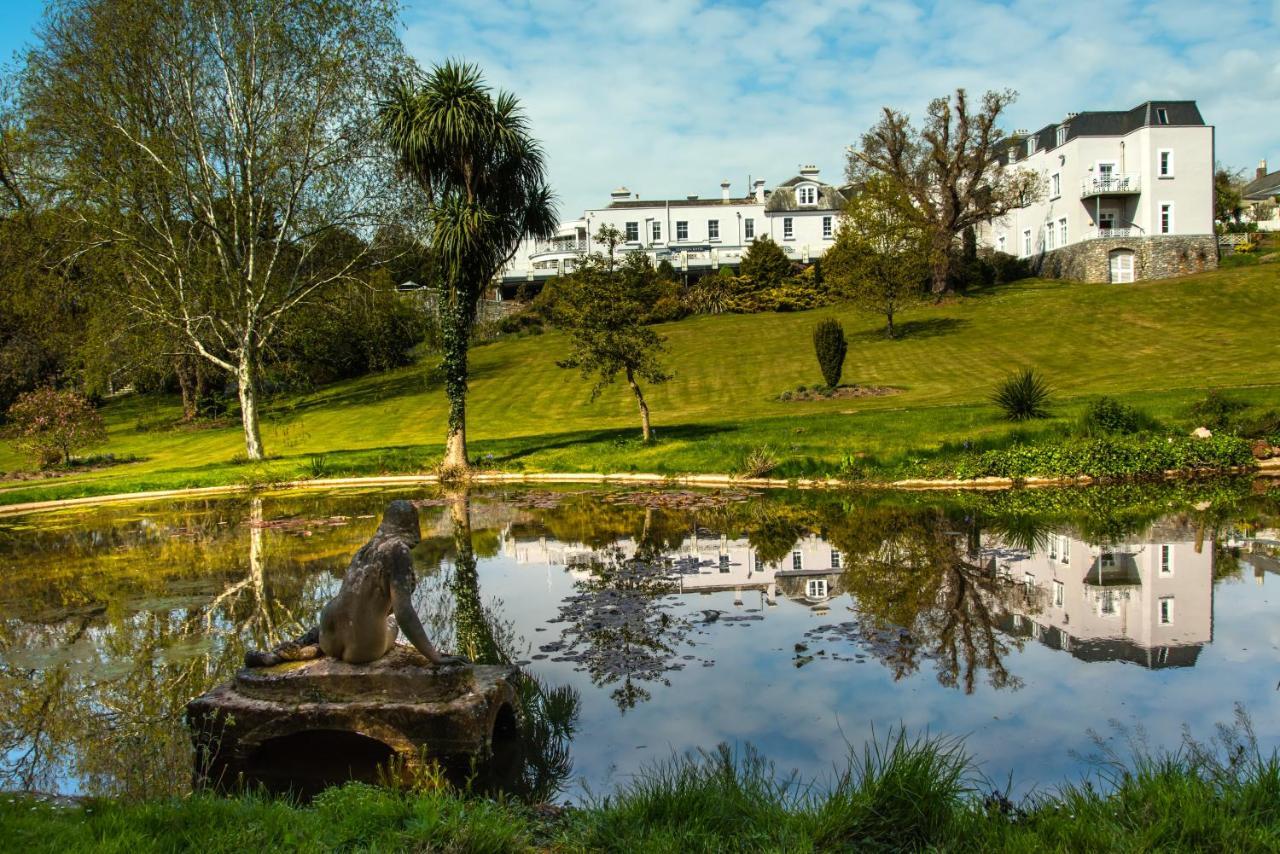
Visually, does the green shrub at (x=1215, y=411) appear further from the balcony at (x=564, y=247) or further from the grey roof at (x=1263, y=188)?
the grey roof at (x=1263, y=188)

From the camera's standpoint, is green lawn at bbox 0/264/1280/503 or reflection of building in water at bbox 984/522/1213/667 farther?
green lawn at bbox 0/264/1280/503

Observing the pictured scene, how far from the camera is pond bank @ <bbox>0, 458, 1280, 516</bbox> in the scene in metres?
19.9

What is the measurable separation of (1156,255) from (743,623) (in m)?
60.8

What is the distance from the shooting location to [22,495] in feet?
81.7

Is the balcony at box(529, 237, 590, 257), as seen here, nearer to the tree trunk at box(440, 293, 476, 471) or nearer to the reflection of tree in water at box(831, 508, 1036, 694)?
the tree trunk at box(440, 293, 476, 471)

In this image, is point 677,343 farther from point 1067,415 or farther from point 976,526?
point 976,526

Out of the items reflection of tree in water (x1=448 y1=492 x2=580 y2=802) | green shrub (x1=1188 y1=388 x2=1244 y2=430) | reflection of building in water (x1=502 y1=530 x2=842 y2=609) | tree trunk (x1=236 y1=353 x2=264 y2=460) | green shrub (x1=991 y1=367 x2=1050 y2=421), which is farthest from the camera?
tree trunk (x1=236 y1=353 x2=264 y2=460)

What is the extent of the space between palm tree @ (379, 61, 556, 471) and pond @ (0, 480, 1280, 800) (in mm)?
7362

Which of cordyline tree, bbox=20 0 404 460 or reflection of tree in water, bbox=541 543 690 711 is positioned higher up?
cordyline tree, bbox=20 0 404 460

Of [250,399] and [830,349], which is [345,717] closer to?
[250,399]

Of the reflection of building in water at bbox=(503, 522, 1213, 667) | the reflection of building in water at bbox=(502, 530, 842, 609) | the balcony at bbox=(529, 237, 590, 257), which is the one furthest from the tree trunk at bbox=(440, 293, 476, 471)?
the balcony at bbox=(529, 237, 590, 257)

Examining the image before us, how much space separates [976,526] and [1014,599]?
486cm

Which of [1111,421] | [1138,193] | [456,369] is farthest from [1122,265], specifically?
[456,369]

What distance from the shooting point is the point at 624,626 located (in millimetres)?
10461
